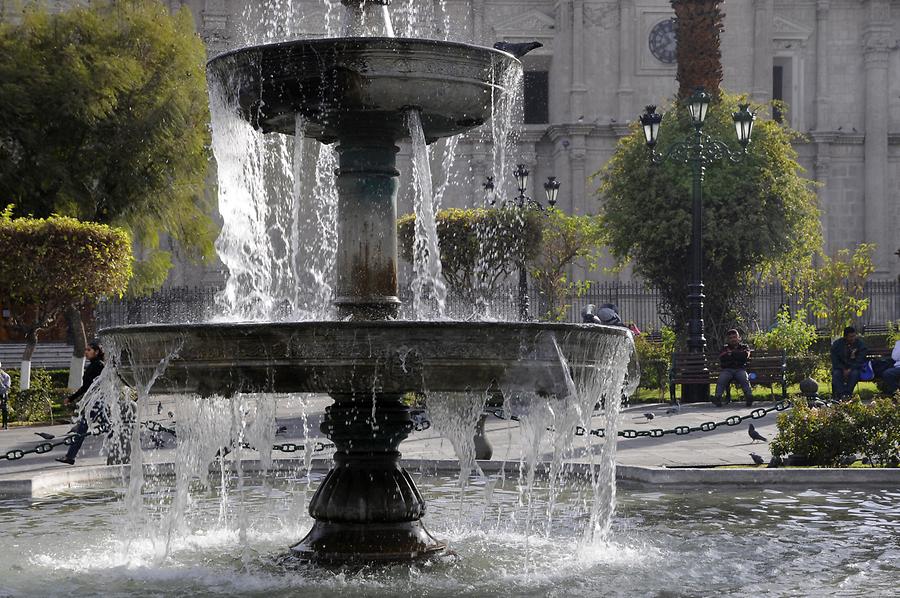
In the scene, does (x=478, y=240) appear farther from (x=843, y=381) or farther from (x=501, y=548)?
(x=501, y=548)

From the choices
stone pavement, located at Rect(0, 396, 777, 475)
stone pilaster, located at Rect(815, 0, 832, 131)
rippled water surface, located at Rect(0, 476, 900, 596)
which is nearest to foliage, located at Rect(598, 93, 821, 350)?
stone pavement, located at Rect(0, 396, 777, 475)

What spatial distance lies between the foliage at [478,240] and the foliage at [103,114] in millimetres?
4165

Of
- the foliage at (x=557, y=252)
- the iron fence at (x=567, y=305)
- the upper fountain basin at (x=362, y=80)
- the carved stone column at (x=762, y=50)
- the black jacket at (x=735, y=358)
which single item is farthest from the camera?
the carved stone column at (x=762, y=50)

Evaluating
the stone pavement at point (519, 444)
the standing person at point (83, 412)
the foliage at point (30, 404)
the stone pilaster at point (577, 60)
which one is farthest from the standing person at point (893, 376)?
the stone pilaster at point (577, 60)

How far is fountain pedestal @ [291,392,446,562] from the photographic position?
5062 mm

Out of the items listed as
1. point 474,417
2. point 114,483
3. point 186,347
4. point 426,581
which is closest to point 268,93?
point 186,347

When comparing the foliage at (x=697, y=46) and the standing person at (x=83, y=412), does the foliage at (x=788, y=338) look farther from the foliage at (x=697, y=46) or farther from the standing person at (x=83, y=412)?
the standing person at (x=83, y=412)

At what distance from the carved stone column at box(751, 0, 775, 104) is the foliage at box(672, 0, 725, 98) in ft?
37.0

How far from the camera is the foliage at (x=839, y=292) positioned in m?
24.0

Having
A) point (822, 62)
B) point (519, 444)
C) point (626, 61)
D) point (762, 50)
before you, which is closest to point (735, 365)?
point (519, 444)

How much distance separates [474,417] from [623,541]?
88cm

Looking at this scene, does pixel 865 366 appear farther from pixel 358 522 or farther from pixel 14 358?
pixel 14 358

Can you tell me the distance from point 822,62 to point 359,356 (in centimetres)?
3274

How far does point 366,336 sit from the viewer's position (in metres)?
4.45
